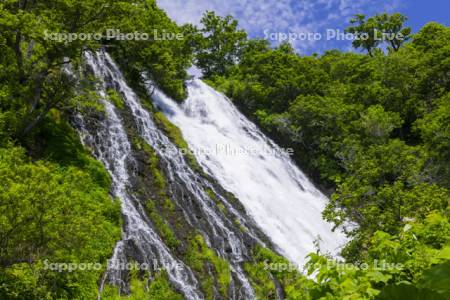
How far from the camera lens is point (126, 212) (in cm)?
1658

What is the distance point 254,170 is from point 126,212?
1325 centimetres

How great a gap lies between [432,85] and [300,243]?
20.3 m

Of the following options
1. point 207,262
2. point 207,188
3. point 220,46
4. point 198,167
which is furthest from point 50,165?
point 220,46

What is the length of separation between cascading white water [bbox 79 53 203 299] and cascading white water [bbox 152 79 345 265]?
18.3 feet

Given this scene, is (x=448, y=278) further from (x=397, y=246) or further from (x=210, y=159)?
(x=210, y=159)

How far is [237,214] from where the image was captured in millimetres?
21078

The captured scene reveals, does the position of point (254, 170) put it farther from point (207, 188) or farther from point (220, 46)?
point (220, 46)

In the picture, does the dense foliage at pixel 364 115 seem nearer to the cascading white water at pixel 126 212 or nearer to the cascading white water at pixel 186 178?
the cascading white water at pixel 186 178

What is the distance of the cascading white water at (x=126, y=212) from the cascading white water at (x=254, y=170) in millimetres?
5584

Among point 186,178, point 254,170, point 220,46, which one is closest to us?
point 186,178

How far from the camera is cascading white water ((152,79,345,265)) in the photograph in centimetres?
2348

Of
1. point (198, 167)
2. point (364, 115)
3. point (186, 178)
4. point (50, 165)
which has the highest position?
point (364, 115)

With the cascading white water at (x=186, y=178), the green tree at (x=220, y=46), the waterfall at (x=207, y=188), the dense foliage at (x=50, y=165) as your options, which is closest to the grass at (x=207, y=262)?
the waterfall at (x=207, y=188)

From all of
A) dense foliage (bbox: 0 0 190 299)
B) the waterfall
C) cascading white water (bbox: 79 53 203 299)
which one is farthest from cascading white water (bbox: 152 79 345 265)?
dense foliage (bbox: 0 0 190 299)
